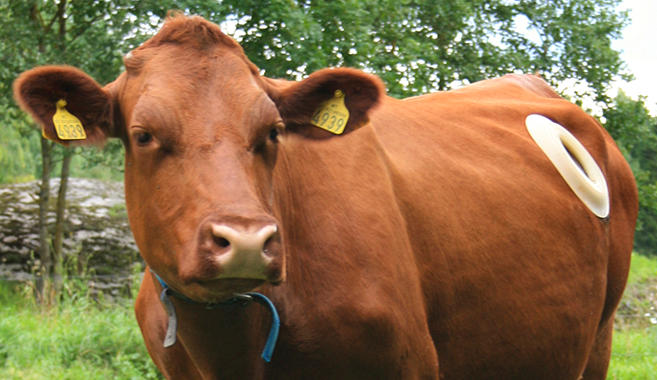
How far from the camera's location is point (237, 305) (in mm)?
2422

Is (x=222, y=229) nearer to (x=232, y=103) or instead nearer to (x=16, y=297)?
(x=232, y=103)

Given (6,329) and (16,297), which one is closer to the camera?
(6,329)

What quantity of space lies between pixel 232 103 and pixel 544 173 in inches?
91.9

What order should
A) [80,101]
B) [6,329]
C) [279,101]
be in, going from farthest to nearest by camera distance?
[6,329] < [279,101] < [80,101]

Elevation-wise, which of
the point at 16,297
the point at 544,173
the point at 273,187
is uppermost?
the point at 273,187

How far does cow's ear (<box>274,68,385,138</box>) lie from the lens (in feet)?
9.02

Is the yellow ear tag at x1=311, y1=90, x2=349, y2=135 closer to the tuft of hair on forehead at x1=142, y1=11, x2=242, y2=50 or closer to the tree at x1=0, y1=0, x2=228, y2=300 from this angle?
the tuft of hair on forehead at x1=142, y1=11, x2=242, y2=50

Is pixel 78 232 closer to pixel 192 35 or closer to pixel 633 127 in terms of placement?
pixel 633 127

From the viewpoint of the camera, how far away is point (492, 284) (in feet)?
11.2

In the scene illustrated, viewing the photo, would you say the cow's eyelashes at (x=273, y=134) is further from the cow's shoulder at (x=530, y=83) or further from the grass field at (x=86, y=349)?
the grass field at (x=86, y=349)

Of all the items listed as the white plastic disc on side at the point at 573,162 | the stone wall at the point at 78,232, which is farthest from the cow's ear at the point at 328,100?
the stone wall at the point at 78,232

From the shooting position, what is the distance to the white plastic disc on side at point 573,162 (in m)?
4.08

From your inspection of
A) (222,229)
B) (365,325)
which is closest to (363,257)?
(365,325)

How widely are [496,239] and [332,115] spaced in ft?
3.97
